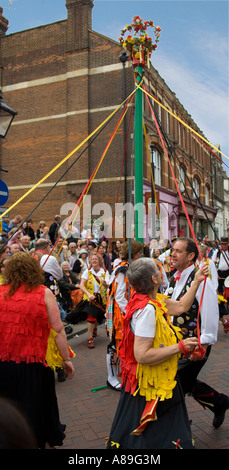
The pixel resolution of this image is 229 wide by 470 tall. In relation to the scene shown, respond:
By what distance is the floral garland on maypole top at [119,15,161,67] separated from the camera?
17.6 ft

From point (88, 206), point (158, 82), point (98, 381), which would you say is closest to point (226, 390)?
point (98, 381)

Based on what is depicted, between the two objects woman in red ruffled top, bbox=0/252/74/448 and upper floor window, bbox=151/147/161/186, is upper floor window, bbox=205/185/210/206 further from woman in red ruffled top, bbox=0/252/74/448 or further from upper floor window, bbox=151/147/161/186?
woman in red ruffled top, bbox=0/252/74/448

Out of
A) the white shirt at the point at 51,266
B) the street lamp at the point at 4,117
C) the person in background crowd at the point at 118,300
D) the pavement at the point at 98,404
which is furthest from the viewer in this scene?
the street lamp at the point at 4,117

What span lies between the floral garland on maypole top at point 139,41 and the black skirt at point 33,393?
15.3 ft

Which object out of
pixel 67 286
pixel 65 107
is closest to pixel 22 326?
pixel 67 286

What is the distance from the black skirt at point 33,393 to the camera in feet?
8.64

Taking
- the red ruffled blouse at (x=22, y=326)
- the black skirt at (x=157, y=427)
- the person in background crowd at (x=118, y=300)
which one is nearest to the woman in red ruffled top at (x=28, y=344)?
the red ruffled blouse at (x=22, y=326)

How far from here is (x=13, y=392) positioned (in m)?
2.66

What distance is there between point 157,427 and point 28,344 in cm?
107

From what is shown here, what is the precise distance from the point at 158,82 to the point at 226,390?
20.5 m

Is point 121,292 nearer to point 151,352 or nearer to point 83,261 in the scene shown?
point 151,352

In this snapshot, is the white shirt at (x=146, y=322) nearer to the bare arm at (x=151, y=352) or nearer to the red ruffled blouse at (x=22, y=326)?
the bare arm at (x=151, y=352)

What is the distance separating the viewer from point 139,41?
17.8ft
